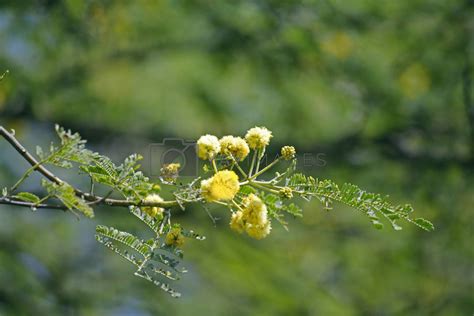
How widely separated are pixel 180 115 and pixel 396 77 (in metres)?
2.88

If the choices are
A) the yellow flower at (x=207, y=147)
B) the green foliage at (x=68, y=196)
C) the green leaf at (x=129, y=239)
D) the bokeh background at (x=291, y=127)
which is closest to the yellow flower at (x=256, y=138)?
the yellow flower at (x=207, y=147)

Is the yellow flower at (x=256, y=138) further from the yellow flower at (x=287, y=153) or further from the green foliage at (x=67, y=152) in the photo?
the green foliage at (x=67, y=152)

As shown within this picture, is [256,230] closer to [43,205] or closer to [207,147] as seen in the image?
[207,147]

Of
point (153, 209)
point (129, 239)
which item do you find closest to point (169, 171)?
point (153, 209)

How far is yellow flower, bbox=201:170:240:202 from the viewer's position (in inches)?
73.9

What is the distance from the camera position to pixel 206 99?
7371 mm

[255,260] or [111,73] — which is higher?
[111,73]

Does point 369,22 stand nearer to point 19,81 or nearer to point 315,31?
point 315,31

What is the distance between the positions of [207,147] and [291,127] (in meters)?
5.37

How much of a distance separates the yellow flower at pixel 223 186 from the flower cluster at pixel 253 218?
0.18 feet

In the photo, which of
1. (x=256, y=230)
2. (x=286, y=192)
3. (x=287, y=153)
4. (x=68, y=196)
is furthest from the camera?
(x=287, y=153)

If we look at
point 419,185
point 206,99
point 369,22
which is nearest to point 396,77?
point 369,22

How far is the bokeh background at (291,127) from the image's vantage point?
6594 mm

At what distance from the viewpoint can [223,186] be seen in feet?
6.16
